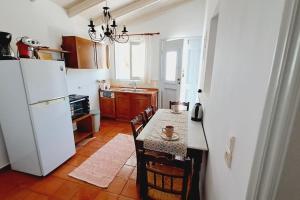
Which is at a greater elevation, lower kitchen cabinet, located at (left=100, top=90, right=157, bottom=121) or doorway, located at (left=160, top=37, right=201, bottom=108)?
doorway, located at (left=160, top=37, right=201, bottom=108)

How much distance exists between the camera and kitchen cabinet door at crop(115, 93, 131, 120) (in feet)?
13.2

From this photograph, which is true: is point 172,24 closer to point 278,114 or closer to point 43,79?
point 43,79

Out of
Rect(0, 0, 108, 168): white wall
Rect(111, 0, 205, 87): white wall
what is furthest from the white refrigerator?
Rect(111, 0, 205, 87): white wall

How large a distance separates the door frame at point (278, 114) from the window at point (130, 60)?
4150 mm

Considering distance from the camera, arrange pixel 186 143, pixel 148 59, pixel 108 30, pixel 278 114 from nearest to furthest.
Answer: pixel 278 114 < pixel 186 143 < pixel 108 30 < pixel 148 59

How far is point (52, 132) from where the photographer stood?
6.93ft

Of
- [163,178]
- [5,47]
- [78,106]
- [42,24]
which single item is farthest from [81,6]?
[163,178]

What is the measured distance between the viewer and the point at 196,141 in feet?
4.93

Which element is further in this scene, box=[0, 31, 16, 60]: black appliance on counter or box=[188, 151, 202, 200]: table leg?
box=[0, 31, 16, 60]: black appliance on counter

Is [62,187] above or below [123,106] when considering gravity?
below

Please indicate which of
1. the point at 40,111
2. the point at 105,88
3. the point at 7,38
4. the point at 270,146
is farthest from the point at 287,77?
the point at 105,88

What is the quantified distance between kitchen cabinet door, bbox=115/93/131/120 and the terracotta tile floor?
188 centimetres

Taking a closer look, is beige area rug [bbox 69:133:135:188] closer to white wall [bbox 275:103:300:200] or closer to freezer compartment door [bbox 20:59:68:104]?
freezer compartment door [bbox 20:59:68:104]

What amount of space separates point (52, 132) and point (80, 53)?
174cm
